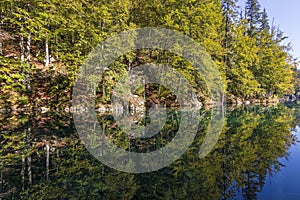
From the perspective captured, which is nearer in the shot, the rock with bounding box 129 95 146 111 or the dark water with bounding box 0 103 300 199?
the dark water with bounding box 0 103 300 199

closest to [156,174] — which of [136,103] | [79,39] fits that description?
[136,103]

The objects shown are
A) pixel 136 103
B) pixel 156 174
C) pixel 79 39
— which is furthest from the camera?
pixel 136 103

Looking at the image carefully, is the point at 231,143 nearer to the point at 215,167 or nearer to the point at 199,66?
the point at 215,167

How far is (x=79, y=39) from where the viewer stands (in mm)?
21984

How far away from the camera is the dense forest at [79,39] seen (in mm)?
18719

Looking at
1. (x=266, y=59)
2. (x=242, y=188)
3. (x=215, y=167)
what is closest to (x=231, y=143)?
(x=215, y=167)

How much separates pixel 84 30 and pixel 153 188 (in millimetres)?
19928

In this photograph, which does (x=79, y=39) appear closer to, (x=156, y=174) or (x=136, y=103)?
(x=136, y=103)

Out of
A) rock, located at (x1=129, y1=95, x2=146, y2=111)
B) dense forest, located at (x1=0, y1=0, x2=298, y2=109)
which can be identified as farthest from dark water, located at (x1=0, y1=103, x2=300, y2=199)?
rock, located at (x1=129, y1=95, x2=146, y2=111)

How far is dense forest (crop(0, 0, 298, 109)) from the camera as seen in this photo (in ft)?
61.4

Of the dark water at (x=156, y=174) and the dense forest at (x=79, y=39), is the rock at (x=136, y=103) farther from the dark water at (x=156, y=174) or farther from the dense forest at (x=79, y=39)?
the dark water at (x=156, y=174)

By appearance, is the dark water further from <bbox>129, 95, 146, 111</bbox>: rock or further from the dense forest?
<bbox>129, 95, 146, 111</bbox>: rock

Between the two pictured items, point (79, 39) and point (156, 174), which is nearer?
point (156, 174)

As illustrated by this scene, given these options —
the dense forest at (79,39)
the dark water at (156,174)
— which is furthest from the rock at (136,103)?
the dark water at (156,174)
